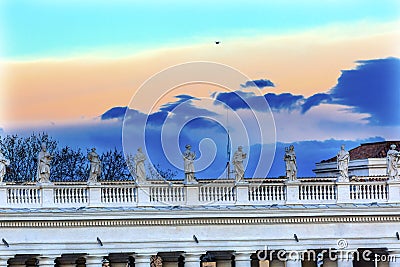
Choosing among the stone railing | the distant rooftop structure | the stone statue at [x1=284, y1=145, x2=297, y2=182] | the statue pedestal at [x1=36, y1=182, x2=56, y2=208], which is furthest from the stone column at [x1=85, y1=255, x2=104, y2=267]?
the distant rooftop structure

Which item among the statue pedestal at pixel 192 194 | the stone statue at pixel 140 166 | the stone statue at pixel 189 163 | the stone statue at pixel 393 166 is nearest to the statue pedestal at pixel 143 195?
the stone statue at pixel 140 166

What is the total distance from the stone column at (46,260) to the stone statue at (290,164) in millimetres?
9935

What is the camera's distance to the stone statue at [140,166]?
75.2m

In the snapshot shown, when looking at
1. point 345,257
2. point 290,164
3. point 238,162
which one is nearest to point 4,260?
point 238,162

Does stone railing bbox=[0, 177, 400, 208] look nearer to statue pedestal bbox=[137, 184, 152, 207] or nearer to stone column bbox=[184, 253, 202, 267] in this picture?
statue pedestal bbox=[137, 184, 152, 207]

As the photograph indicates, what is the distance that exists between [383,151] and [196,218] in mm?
23156

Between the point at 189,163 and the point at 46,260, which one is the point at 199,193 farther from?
the point at 46,260

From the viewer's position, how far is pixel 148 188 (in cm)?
7575

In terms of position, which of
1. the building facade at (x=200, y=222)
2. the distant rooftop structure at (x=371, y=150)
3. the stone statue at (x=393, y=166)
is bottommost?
the building facade at (x=200, y=222)

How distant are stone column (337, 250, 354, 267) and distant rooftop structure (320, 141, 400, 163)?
18.8 meters

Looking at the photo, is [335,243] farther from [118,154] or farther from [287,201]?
[118,154]

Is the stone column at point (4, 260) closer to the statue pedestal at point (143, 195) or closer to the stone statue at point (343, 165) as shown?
the statue pedestal at point (143, 195)

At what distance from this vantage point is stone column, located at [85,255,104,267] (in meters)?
74.9

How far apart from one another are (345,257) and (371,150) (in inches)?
918
